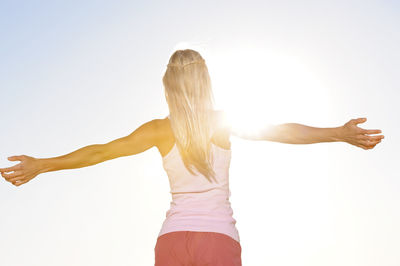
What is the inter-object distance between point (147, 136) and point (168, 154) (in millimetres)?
264

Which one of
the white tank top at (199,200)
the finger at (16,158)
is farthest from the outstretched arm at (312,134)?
the finger at (16,158)

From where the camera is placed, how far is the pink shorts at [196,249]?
5.57 meters

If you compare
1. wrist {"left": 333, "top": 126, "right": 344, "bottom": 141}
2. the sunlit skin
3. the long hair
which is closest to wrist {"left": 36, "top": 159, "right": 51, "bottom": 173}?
the sunlit skin

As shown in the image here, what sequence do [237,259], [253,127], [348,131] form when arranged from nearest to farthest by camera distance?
[237,259]
[253,127]
[348,131]

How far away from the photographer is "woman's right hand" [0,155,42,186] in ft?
21.0

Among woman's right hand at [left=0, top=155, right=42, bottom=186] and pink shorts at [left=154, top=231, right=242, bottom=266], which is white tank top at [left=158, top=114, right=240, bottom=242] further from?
woman's right hand at [left=0, top=155, right=42, bottom=186]

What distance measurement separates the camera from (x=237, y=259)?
5.67m

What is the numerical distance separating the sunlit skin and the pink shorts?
845mm

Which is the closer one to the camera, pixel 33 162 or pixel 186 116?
pixel 186 116

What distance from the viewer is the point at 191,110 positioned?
19.3 feet

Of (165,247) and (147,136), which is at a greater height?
(147,136)

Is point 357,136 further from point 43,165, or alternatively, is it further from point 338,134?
point 43,165

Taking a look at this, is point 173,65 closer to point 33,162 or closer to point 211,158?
point 211,158

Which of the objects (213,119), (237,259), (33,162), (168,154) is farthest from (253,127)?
(33,162)
